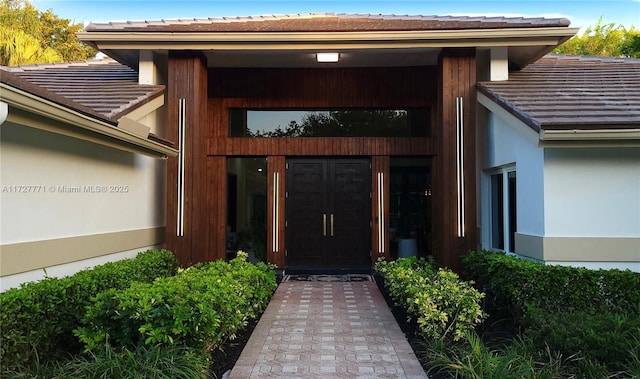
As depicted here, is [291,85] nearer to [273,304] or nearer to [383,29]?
[383,29]

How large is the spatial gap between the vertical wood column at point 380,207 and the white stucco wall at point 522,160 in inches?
88.5

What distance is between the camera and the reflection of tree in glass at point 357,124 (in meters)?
10.3

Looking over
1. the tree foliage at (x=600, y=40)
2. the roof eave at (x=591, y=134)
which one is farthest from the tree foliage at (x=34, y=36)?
the tree foliage at (x=600, y=40)

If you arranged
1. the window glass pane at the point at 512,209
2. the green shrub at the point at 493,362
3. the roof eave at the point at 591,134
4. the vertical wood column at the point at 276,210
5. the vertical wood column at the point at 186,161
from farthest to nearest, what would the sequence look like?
the vertical wood column at the point at 276,210
the vertical wood column at the point at 186,161
the window glass pane at the point at 512,209
the roof eave at the point at 591,134
the green shrub at the point at 493,362

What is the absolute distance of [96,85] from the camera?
8.73 m

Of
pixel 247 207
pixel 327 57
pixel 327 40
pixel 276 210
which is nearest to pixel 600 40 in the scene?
pixel 327 57

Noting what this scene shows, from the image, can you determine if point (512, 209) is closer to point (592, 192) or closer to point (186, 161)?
point (592, 192)

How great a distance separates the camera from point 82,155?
19.9 feet

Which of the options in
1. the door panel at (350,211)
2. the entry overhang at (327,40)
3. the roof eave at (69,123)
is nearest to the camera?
the roof eave at (69,123)

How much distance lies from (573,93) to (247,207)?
682cm

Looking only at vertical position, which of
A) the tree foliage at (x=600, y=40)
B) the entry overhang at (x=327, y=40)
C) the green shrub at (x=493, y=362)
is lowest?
the green shrub at (x=493, y=362)

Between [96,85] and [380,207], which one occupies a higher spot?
[96,85]

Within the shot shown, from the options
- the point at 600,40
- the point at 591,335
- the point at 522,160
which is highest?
the point at 600,40

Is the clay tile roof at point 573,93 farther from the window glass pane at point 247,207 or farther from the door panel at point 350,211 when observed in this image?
the window glass pane at point 247,207
